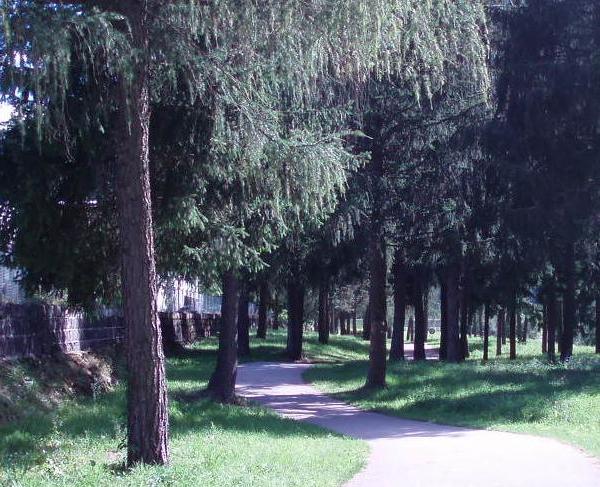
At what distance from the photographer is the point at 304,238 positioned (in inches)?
810

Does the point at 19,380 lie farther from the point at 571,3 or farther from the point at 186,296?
the point at 186,296

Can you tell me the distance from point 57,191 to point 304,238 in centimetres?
→ 981

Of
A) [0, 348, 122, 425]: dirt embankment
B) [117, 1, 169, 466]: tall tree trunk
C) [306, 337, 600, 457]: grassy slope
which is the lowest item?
[306, 337, 600, 457]: grassy slope

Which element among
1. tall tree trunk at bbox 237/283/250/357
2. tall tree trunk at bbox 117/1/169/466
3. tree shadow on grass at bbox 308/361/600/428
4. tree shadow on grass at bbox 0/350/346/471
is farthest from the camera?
tall tree trunk at bbox 237/283/250/357

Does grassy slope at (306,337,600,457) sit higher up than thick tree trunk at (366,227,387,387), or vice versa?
thick tree trunk at (366,227,387,387)

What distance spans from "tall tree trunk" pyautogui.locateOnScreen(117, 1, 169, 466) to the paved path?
2600mm

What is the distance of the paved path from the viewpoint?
1001 centimetres

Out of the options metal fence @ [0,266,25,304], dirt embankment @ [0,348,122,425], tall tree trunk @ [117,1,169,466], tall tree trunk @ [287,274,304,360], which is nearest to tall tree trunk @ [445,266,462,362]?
tall tree trunk @ [287,274,304,360]

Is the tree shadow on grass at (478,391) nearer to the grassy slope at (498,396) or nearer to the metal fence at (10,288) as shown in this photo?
the grassy slope at (498,396)

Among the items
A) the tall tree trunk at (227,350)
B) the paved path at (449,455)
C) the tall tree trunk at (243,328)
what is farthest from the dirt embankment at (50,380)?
the tall tree trunk at (243,328)

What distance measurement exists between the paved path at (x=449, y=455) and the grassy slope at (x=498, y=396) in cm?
84

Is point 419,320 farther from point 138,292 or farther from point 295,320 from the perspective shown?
point 138,292

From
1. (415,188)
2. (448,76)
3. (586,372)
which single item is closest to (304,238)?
(415,188)

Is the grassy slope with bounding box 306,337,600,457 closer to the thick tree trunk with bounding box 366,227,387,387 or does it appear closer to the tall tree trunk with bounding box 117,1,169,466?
the thick tree trunk with bounding box 366,227,387,387
